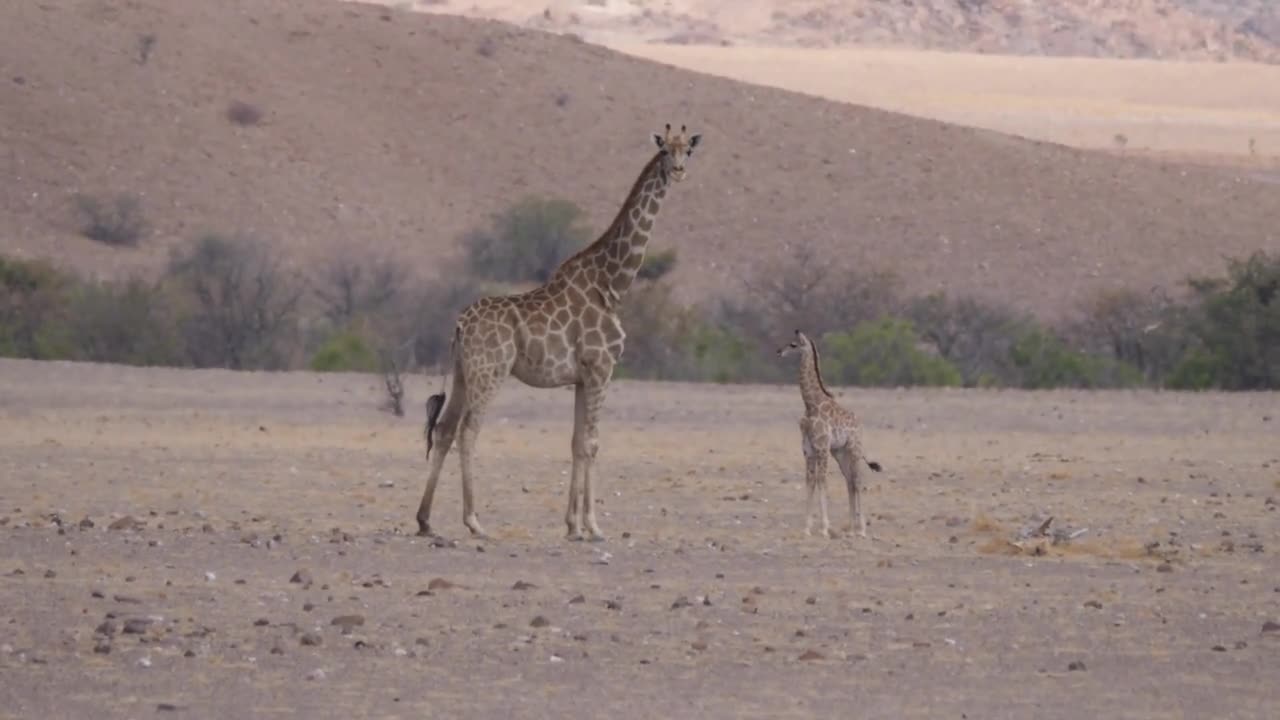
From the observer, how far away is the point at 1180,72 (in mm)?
109938

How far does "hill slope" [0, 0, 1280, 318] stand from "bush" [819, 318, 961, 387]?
58.1 feet

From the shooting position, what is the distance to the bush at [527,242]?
168 feet

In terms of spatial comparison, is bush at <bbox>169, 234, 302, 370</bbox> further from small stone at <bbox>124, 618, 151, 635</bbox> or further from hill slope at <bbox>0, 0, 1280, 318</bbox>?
small stone at <bbox>124, 618, 151, 635</bbox>

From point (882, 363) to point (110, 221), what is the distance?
77.0 feet

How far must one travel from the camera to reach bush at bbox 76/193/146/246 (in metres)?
52.2

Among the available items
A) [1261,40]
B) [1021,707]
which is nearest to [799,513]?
[1021,707]

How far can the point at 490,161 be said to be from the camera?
202 feet

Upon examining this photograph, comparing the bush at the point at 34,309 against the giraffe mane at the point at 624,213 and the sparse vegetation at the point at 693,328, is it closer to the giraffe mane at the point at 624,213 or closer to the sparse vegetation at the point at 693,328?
the sparse vegetation at the point at 693,328

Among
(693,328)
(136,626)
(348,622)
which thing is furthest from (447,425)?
(693,328)

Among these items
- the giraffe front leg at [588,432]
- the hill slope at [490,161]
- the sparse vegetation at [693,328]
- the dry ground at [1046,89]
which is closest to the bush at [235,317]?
the sparse vegetation at [693,328]

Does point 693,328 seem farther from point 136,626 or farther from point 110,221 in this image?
point 136,626

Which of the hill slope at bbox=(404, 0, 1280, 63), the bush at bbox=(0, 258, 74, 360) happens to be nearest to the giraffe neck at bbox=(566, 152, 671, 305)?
the bush at bbox=(0, 258, 74, 360)

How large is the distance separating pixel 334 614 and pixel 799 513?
639 centimetres

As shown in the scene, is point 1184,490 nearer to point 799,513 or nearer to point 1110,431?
point 799,513
